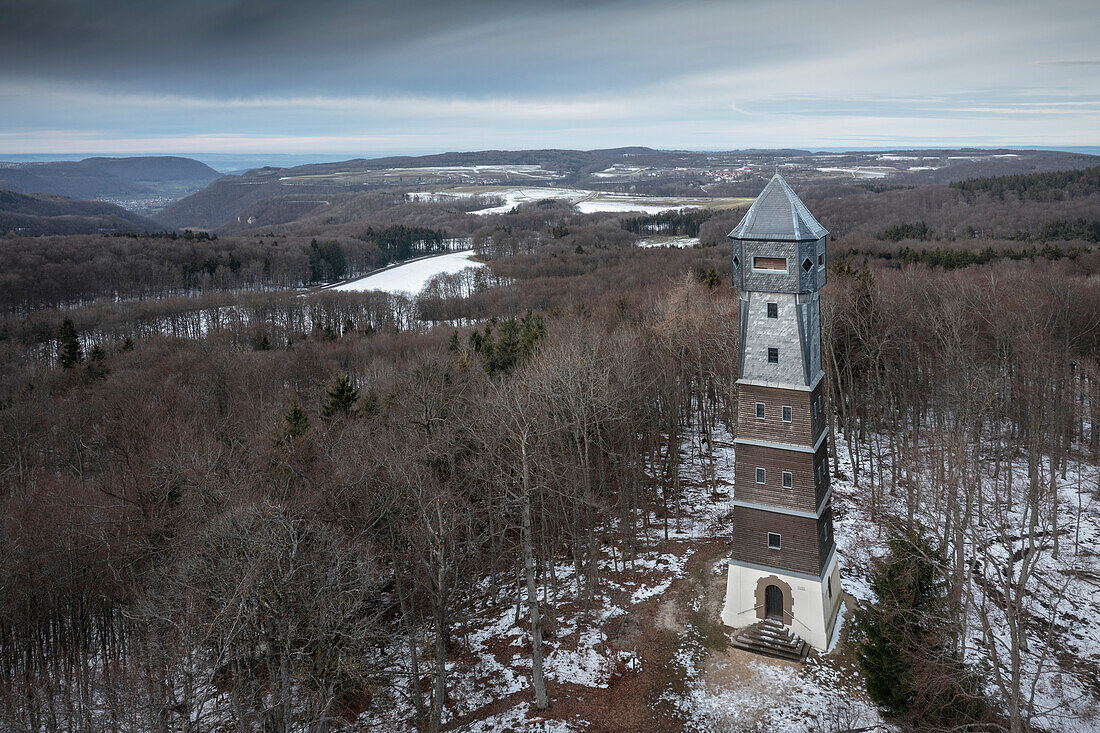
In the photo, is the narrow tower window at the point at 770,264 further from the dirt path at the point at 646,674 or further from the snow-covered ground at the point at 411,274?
the snow-covered ground at the point at 411,274

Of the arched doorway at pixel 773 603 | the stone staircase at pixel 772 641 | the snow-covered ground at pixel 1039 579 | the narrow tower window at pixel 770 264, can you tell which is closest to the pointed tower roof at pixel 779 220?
the narrow tower window at pixel 770 264

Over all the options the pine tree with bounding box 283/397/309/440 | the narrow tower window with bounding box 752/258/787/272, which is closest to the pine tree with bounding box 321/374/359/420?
the pine tree with bounding box 283/397/309/440

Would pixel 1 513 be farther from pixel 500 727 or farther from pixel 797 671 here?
pixel 797 671

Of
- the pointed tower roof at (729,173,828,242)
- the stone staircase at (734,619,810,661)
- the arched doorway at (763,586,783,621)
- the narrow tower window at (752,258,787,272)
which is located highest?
the pointed tower roof at (729,173,828,242)

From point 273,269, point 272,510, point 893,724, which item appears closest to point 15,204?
point 273,269

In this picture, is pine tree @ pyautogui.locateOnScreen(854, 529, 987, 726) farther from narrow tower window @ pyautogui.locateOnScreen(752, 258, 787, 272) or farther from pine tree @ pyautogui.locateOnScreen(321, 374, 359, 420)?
pine tree @ pyautogui.locateOnScreen(321, 374, 359, 420)

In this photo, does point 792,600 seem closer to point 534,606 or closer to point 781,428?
point 781,428
